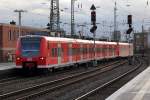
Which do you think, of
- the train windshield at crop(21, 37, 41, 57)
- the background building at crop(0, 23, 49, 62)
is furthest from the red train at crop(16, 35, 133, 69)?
the background building at crop(0, 23, 49, 62)

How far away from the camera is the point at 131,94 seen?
19.6m

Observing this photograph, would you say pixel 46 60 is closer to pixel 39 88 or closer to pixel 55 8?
pixel 39 88

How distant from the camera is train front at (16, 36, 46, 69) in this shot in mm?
34812

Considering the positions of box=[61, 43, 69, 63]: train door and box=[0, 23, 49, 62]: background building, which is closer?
box=[61, 43, 69, 63]: train door

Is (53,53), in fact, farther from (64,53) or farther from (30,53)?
(64,53)

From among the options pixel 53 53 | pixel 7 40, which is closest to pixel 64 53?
pixel 53 53

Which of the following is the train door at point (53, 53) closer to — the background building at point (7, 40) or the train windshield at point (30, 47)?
the train windshield at point (30, 47)

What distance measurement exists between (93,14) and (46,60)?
48.6 ft

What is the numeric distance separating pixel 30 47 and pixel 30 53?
431 millimetres

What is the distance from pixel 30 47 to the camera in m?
35.2

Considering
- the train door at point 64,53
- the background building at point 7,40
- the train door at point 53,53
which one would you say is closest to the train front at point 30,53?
the train door at point 53,53

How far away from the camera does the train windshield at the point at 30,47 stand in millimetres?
35062

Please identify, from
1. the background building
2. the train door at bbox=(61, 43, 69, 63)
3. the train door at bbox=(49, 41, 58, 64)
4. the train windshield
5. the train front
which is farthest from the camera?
the background building

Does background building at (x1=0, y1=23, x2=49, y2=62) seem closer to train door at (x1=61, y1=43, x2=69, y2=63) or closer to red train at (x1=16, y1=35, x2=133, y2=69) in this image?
red train at (x1=16, y1=35, x2=133, y2=69)
